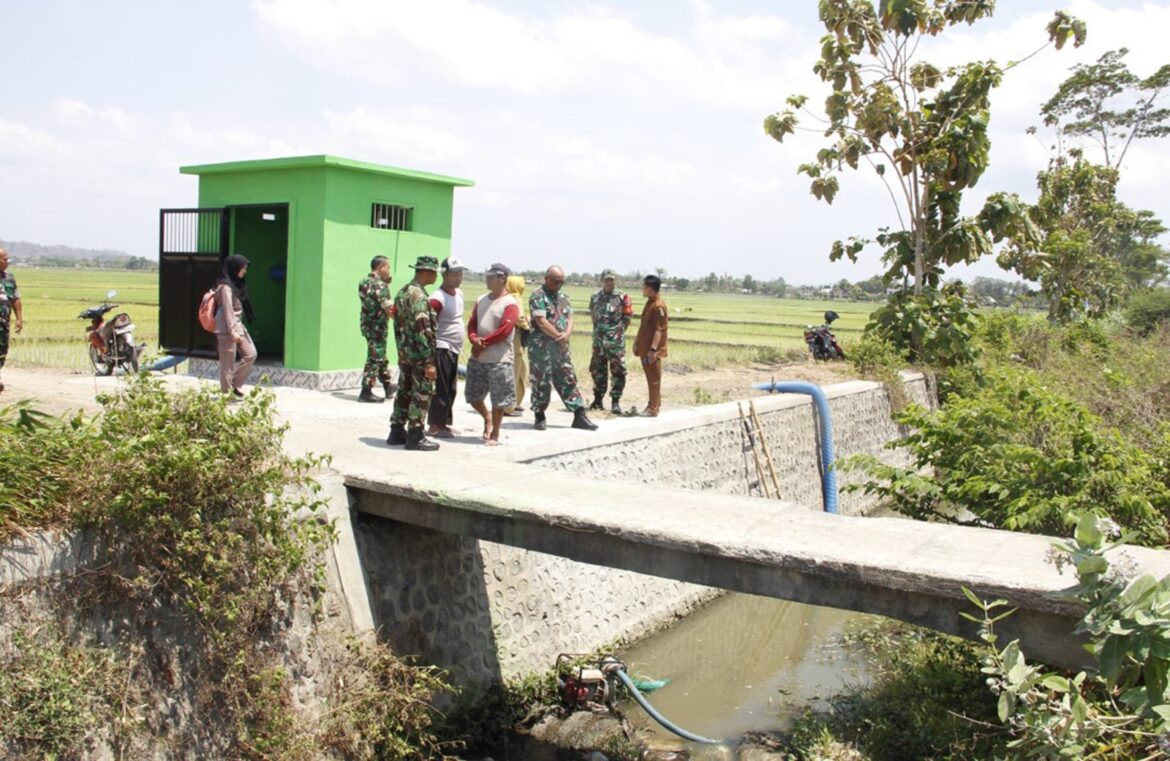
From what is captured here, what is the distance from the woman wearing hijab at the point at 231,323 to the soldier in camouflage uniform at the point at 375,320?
1276mm

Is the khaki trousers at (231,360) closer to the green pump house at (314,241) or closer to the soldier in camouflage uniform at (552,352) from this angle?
the green pump house at (314,241)

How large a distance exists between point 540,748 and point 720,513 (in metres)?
2.27

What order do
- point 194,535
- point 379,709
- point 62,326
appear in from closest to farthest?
point 194,535, point 379,709, point 62,326

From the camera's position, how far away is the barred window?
1119 cm

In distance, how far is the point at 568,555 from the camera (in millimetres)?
5473

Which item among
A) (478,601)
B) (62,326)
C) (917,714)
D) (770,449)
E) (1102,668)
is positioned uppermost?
(1102,668)

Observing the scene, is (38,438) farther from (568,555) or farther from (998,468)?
(998,468)

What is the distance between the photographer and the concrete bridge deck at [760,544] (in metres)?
4.33

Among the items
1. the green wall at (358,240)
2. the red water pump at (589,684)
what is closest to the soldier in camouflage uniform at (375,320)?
the green wall at (358,240)

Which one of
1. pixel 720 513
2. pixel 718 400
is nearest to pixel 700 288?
pixel 718 400

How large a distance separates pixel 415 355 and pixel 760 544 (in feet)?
11.5

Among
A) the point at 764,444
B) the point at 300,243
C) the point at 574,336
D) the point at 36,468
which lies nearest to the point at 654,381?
the point at 764,444

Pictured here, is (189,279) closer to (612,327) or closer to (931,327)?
(612,327)

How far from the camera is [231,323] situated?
897 centimetres
